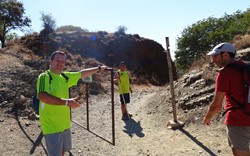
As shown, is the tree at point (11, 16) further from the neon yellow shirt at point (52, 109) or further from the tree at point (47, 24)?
the neon yellow shirt at point (52, 109)

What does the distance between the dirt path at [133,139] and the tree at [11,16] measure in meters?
24.8

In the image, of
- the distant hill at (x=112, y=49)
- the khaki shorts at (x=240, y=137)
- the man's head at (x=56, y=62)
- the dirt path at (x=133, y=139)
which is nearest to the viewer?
the khaki shorts at (x=240, y=137)

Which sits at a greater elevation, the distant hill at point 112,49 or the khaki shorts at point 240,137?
the distant hill at point 112,49

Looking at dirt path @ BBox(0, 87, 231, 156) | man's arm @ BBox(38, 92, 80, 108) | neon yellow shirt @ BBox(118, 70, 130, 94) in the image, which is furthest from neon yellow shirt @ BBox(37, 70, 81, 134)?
neon yellow shirt @ BBox(118, 70, 130, 94)

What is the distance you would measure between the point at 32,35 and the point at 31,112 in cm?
1875

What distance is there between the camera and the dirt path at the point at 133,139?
6.54 meters

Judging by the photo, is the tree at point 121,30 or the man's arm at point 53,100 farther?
the tree at point 121,30

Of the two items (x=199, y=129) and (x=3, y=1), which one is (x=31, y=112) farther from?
(x=3, y=1)

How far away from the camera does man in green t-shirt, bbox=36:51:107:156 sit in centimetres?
381

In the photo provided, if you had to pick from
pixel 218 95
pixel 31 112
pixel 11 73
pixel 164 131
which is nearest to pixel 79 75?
pixel 218 95

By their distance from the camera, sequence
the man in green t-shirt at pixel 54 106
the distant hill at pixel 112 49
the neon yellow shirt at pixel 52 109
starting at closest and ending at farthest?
the man in green t-shirt at pixel 54 106
the neon yellow shirt at pixel 52 109
the distant hill at pixel 112 49

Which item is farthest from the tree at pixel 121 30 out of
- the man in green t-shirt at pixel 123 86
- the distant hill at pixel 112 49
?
the man in green t-shirt at pixel 123 86

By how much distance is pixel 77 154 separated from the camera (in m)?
6.53

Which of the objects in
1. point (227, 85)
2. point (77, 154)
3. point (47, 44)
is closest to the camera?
point (227, 85)
